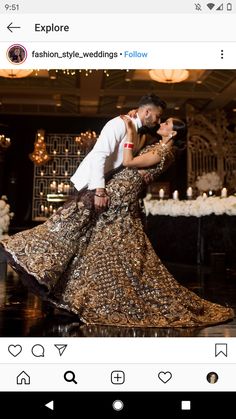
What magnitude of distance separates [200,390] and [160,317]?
0.99m

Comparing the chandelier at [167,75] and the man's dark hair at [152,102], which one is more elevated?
the chandelier at [167,75]

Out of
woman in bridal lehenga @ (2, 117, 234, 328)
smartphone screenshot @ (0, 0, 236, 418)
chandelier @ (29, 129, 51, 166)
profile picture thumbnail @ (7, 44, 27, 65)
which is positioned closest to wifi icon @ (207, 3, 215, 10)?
smartphone screenshot @ (0, 0, 236, 418)

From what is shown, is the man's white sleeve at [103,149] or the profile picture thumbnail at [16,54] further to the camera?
the man's white sleeve at [103,149]

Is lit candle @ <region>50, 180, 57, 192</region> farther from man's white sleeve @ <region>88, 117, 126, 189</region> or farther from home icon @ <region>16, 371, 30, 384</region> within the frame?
home icon @ <region>16, 371, 30, 384</region>

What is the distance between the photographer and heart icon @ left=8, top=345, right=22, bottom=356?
2.97 feet

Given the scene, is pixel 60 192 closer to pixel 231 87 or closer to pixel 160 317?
pixel 231 87

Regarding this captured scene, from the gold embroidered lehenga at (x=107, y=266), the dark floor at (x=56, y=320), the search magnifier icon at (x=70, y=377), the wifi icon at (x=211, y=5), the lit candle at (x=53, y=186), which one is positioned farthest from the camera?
the lit candle at (x=53, y=186)

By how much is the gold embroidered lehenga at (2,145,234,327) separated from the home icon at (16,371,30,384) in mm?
933

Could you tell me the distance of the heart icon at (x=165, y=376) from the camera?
2.83 feet

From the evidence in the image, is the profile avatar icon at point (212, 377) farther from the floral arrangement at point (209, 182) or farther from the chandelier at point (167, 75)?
the floral arrangement at point (209, 182)

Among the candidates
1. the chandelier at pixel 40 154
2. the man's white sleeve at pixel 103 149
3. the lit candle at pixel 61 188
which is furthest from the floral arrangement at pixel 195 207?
the chandelier at pixel 40 154

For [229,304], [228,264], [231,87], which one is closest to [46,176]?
[231,87]

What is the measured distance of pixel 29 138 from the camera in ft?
36.4

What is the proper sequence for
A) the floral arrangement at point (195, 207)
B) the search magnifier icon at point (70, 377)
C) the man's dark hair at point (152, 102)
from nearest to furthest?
the search magnifier icon at point (70, 377) < the man's dark hair at point (152, 102) < the floral arrangement at point (195, 207)
